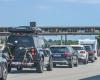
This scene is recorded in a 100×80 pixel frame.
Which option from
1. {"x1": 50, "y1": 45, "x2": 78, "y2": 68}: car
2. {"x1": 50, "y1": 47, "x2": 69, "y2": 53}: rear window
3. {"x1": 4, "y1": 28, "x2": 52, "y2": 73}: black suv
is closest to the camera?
{"x1": 4, "y1": 28, "x2": 52, "y2": 73}: black suv

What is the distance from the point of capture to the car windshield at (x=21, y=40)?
2780cm

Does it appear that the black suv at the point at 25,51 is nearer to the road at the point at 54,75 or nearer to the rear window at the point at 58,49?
the road at the point at 54,75

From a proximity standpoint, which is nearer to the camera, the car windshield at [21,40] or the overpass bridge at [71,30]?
the car windshield at [21,40]

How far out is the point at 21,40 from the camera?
1104 inches

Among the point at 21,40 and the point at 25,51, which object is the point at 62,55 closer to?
the point at 21,40

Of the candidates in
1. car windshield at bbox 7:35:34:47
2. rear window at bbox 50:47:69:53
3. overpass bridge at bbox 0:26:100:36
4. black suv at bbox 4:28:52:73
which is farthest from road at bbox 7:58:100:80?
overpass bridge at bbox 0:26:100:36

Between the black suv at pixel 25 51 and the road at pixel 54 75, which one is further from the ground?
the black suv at pixel 25 51

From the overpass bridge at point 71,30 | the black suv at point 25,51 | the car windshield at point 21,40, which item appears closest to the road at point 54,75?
the black suv at point 25,51

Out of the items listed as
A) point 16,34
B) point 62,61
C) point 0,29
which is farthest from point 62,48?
point 0,29

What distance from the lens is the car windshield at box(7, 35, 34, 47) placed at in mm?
27797

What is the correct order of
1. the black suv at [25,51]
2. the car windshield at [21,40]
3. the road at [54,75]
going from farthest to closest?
the car windshield at [21,40] < the black suv at [25,51] < the road at [54,75]

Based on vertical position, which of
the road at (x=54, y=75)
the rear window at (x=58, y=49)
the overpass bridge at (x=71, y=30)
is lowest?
the overpass bridge at (x=71, y=30)

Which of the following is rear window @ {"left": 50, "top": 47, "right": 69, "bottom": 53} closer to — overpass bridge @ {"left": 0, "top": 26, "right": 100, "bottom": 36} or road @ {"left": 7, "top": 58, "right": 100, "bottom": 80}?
road @ {"left": 7, "top": 58, "right": 100, "bottom": 80}

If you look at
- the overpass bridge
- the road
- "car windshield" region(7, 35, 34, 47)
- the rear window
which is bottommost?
the overpass bridge
